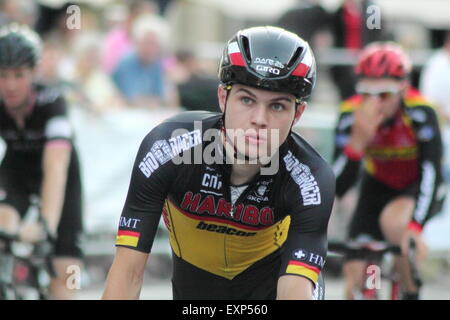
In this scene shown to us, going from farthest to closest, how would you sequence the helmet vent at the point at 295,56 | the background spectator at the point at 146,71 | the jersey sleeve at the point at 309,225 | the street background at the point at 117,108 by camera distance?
the background spectator at the point at 146,71
the street background at the point at 117,108
the helmet vent at the point at 295,56
the jersey sleeve at the point at 309,225

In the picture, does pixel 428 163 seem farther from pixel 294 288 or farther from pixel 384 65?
pixel 294 288

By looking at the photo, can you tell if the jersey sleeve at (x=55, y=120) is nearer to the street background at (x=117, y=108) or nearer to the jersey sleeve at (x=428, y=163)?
the street background at (x=117, y=108)

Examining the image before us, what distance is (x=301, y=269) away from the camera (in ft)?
17.3

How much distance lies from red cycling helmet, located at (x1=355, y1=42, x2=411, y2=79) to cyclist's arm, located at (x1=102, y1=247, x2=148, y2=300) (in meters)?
3.91

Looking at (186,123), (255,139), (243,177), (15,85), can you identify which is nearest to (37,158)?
(15,85)

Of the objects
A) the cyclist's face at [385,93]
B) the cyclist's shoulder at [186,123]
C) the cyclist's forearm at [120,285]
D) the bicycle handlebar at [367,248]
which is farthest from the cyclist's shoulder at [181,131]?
the cyclist's face at [385,93]

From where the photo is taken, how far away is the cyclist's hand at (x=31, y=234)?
26.3 feet

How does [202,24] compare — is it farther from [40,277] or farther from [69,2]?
[40,277]

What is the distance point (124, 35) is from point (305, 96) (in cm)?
785

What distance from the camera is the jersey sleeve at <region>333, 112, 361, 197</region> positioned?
27.9 ft

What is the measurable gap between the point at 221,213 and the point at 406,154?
3490 mm

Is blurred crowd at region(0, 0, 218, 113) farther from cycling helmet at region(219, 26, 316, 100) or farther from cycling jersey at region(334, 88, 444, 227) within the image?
cycling helmet at region(219, 26, 316, 100)

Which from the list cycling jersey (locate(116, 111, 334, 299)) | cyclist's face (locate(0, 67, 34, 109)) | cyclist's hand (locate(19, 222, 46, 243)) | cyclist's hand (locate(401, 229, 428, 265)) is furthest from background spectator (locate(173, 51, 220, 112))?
cycling jersey (locate(116, 111, 334, 299))
